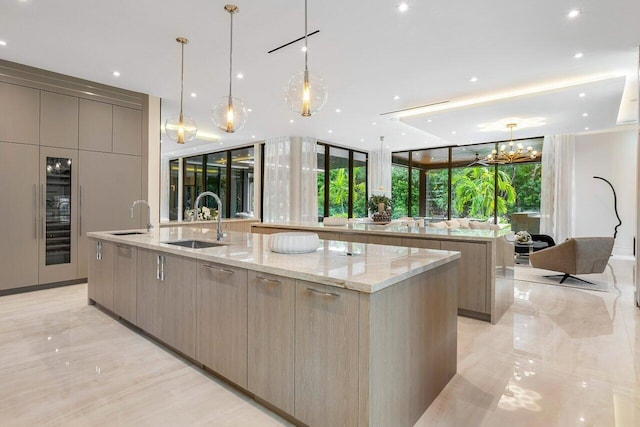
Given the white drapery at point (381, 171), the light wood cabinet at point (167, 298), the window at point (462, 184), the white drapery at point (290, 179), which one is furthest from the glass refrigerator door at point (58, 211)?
the white drapery at point (381, 171)

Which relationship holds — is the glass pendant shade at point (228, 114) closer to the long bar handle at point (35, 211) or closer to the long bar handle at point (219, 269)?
the long bar handle at point (219, 269)

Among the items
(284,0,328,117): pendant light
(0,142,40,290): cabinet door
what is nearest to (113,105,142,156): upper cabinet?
(0,142,40,290): cabinet door

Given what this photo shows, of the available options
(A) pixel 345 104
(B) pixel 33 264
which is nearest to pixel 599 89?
(A) pixel 345 104

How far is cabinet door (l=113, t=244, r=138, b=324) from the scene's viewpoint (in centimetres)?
308

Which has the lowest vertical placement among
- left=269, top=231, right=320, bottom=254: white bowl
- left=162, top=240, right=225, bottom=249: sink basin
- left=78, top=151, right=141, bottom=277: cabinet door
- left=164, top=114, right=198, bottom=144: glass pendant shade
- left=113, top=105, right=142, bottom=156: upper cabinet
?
left=162, top=240, right=225, bottom=249: sink basin

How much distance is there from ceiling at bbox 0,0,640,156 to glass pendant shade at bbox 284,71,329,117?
30.6 inches

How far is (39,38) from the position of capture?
3.80m

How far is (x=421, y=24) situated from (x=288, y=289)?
317cm

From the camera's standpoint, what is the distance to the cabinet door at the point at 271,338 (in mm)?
1766

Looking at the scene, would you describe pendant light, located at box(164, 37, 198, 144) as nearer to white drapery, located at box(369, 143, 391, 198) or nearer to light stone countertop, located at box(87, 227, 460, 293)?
light stone countertop, located at box(87, 227, 460, 293)

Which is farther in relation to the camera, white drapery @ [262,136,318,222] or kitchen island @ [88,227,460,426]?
white drapery @ [262,136,318,222]

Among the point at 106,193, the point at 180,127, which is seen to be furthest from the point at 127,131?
the point at 180,127

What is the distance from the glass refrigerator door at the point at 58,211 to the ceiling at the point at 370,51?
1.36 m

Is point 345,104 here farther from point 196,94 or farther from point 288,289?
point 288,289
